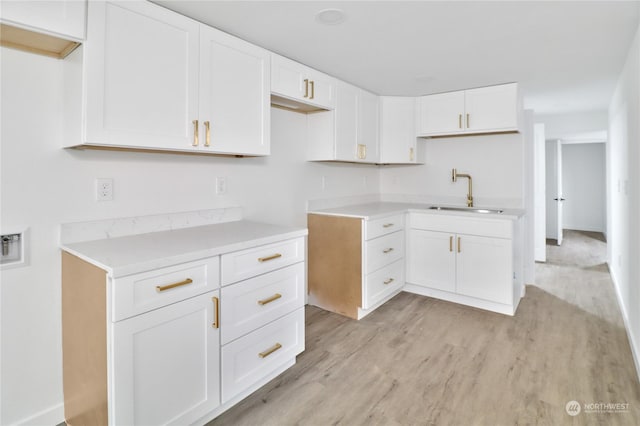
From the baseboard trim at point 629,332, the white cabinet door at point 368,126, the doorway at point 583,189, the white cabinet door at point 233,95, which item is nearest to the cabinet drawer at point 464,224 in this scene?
the white cabinet door at point 368,126

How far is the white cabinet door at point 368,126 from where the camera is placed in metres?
3.35

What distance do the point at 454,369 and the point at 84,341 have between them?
2035 millimetres

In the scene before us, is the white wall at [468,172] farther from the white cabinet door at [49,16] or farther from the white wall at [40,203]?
the white cabinet door at [49,16]

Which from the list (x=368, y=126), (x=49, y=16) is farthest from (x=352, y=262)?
(x=49, y=16)

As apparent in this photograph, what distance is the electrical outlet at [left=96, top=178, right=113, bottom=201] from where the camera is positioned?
1.82 m

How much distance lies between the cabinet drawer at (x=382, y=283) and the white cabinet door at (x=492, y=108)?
5.06 feet

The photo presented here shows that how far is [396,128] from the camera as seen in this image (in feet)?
12.2

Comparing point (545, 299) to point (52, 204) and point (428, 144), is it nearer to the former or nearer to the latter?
point (428, 144)

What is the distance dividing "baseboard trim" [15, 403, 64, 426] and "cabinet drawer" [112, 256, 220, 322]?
2.92 feet

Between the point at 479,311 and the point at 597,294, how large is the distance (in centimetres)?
144

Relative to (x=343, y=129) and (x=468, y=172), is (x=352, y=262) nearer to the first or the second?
(x=343, y=129)

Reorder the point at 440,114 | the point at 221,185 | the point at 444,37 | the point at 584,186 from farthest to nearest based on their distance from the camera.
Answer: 1. the point at 584,186
2. the point at 440,114
3. the point at 221,185
4. the point at 444,37

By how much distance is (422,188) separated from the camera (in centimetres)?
413

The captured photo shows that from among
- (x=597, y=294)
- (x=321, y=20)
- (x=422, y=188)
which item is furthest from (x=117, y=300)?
(x=597, y=294)
